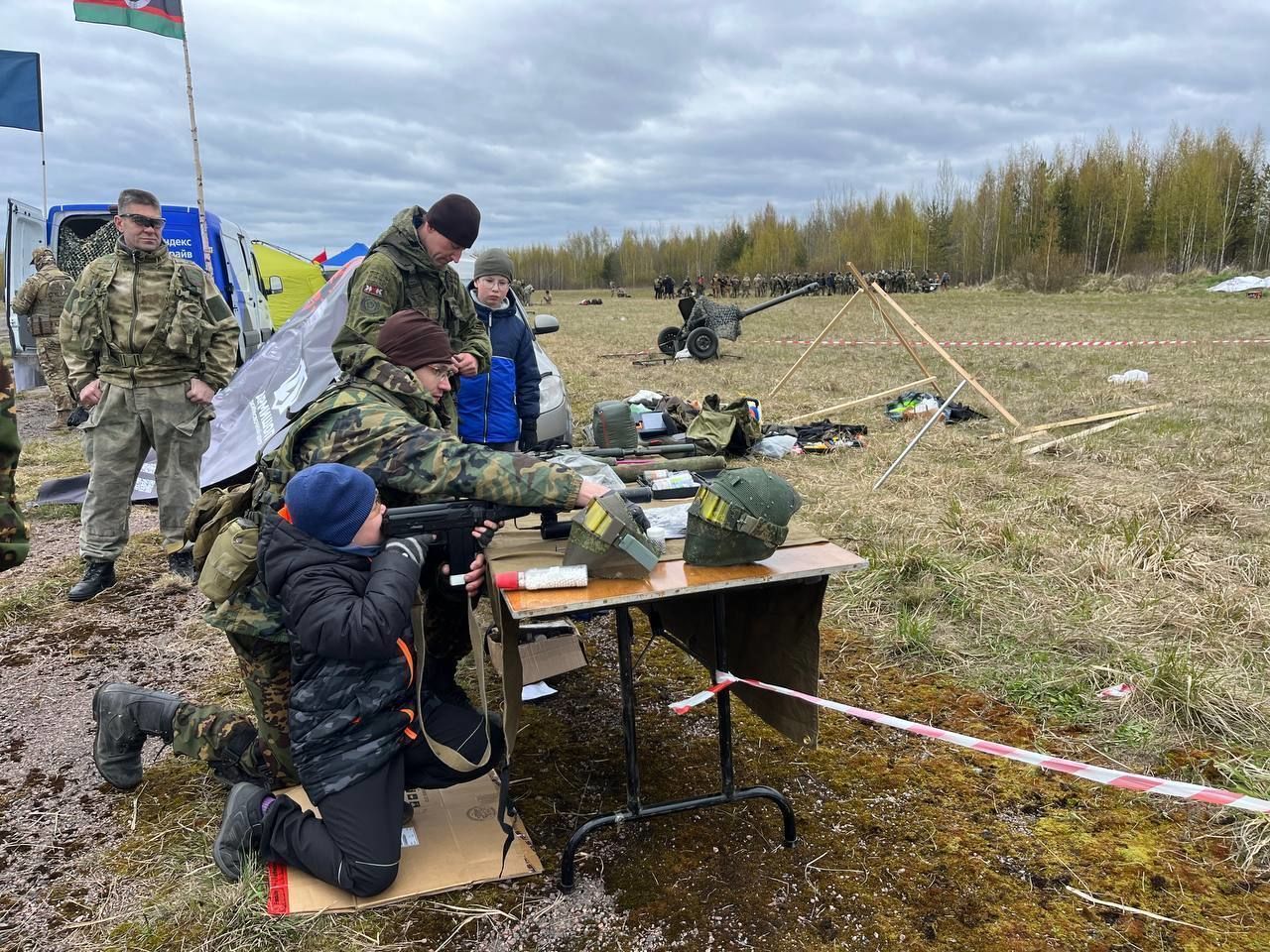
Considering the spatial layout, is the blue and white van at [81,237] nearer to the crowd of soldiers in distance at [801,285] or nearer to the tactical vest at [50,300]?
the tactical vest at [50,300]

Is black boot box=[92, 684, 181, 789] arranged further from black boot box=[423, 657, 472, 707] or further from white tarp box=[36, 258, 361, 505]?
white tarp box=[36, 258, 361, 505]

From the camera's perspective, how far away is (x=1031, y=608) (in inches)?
152

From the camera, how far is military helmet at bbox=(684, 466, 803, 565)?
2.15m

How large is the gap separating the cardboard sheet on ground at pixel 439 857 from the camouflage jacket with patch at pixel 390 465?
0.69m

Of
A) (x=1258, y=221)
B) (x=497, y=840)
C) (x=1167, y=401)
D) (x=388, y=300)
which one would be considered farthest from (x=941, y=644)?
(x=1258, y=221)

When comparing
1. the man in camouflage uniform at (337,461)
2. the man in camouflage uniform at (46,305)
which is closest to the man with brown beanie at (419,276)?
the man in camouflage uniform at (337,461)

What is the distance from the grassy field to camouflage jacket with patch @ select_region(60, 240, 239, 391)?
1332 mm

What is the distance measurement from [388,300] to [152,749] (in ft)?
6.71

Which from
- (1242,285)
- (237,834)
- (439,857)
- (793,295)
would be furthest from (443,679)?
(1242,285)

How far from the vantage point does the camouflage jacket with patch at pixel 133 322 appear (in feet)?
14.2

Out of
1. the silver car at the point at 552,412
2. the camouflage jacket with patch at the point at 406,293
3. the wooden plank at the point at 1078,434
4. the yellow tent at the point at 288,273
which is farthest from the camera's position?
the yellow tent at the point at 288,273

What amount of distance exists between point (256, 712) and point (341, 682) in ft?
2.09

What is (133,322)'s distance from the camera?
14.3 ft

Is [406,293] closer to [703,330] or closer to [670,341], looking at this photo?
[703,330]
